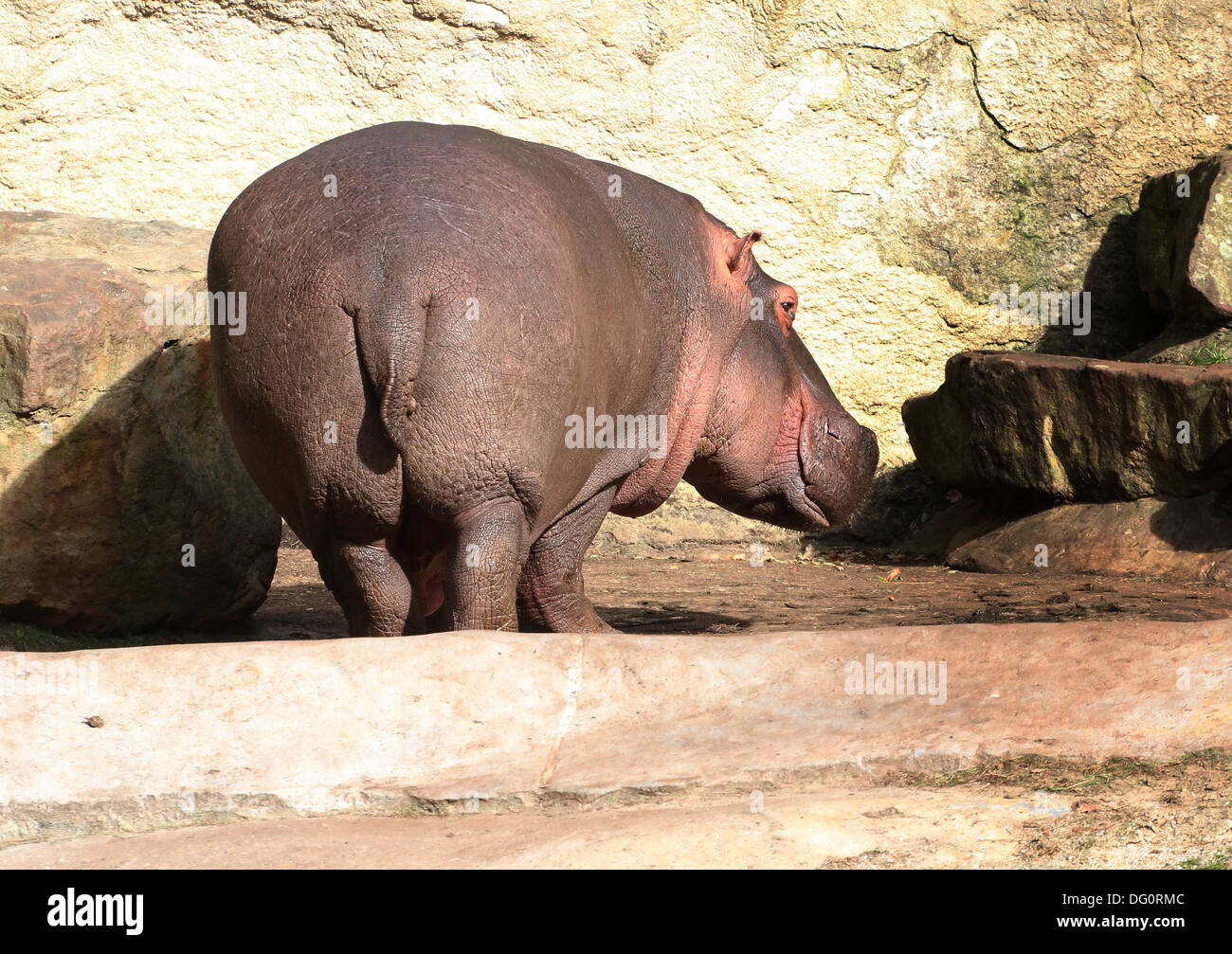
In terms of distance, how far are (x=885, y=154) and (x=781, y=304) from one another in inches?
139

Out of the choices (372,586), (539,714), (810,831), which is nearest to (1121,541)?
(372,586)

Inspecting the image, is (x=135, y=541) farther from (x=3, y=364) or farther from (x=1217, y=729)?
(x=1217, y=729)

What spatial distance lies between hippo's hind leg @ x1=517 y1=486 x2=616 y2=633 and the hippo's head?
67 cm

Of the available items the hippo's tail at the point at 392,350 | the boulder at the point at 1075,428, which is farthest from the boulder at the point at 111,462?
the boulder at the point at 1075,428

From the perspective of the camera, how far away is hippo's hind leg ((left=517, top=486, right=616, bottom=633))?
4.52m

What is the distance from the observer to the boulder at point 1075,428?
663 cm

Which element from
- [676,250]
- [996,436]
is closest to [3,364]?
[676,250]

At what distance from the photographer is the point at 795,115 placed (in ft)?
26.8

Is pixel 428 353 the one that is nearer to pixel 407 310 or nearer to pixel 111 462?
pixel 407 310

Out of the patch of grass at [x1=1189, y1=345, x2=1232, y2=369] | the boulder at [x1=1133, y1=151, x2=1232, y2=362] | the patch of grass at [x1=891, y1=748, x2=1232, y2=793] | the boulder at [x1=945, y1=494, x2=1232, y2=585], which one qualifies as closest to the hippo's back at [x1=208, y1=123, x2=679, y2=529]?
the patch of grass at [x1=891, y1=748, x2=1232, y2=793]

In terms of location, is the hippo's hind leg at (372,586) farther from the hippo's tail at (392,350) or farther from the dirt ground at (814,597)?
the dirt ground at (814,597)

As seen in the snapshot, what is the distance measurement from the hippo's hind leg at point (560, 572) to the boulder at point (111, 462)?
1206 millimetres

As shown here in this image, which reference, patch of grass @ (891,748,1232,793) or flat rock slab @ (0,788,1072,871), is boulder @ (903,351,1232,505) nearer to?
patch of grass @ (891,748,1232,793)

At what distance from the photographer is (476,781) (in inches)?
114
